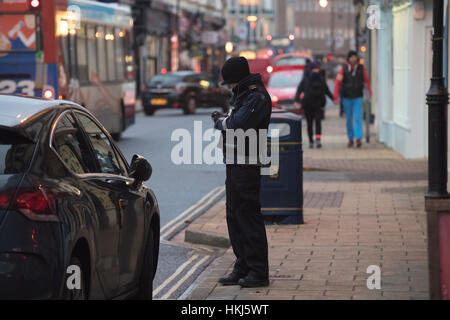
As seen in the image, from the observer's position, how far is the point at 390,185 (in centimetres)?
1650

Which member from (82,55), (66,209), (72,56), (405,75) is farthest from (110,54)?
(66,209)

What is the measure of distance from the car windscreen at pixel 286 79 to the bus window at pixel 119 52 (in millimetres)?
10490

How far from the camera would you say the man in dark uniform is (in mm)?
8414

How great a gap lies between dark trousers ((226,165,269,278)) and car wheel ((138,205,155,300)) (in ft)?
3.42

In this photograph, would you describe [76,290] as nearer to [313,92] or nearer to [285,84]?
[313,92]

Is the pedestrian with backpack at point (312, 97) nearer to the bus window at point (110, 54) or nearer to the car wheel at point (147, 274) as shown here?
the bus window at point (110, 54)

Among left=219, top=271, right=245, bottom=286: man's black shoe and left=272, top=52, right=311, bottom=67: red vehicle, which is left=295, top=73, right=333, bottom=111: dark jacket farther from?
left=272, top=52, right=311, bottom=67: red vehicle

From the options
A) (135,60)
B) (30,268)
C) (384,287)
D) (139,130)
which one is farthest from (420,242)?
(135,60)

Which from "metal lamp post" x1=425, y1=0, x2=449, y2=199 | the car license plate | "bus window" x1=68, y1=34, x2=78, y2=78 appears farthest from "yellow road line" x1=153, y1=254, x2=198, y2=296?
the car license plate

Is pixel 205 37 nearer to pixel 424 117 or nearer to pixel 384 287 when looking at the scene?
pixel 424 117

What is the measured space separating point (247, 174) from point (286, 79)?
30791 mm

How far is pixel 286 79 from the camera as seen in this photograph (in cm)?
3903

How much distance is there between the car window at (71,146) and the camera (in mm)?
6203

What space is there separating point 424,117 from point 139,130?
12.9 metres
